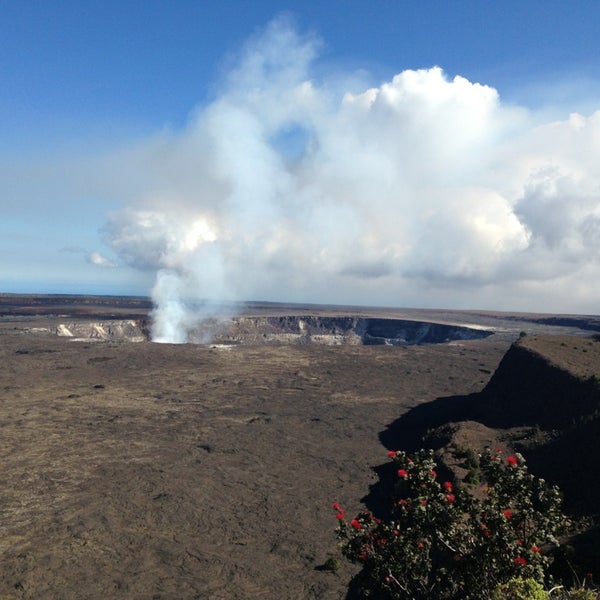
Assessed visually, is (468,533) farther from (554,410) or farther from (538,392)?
(538,392)

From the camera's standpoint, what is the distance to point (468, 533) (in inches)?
278

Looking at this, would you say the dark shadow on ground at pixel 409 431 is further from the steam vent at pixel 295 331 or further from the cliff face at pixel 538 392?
the steam vent at pixel 295 331

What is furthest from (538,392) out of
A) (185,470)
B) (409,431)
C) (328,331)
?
(328,331)

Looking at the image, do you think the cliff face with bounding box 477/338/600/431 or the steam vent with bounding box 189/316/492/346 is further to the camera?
the steam vent with bounding box 189/316/492/346

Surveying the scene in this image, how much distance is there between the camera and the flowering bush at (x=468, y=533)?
22.4 ft

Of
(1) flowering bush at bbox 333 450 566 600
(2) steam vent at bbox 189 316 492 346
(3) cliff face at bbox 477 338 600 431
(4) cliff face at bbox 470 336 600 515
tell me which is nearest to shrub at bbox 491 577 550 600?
(1) flowering bush at bbox 333 450 566 600

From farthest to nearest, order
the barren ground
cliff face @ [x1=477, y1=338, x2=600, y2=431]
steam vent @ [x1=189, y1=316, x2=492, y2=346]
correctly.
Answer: steam vent @ [x1=189, y1=316, x2=492, y2=346] < cliff face @ [x1=477, y1=338, x2=600, y2=431] < the barren ground

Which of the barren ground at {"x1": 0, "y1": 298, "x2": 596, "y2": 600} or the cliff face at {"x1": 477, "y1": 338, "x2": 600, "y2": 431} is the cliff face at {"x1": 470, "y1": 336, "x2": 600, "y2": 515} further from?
the barren ground at {"x1": 0, "y1": 298, "x2": 596, "y2": 600}

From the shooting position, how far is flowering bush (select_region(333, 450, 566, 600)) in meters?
6.83

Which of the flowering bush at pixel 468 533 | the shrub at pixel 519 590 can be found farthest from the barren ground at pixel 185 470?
the shrub at pixel 519 590

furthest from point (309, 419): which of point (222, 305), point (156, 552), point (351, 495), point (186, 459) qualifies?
point (222, 305)

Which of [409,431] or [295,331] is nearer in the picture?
[409,431]

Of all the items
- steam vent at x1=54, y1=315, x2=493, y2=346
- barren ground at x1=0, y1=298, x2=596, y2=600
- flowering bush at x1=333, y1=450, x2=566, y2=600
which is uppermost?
flowering bush at x1=333, y1=450, x2=566, y2=600

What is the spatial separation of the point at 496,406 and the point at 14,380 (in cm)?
4513
